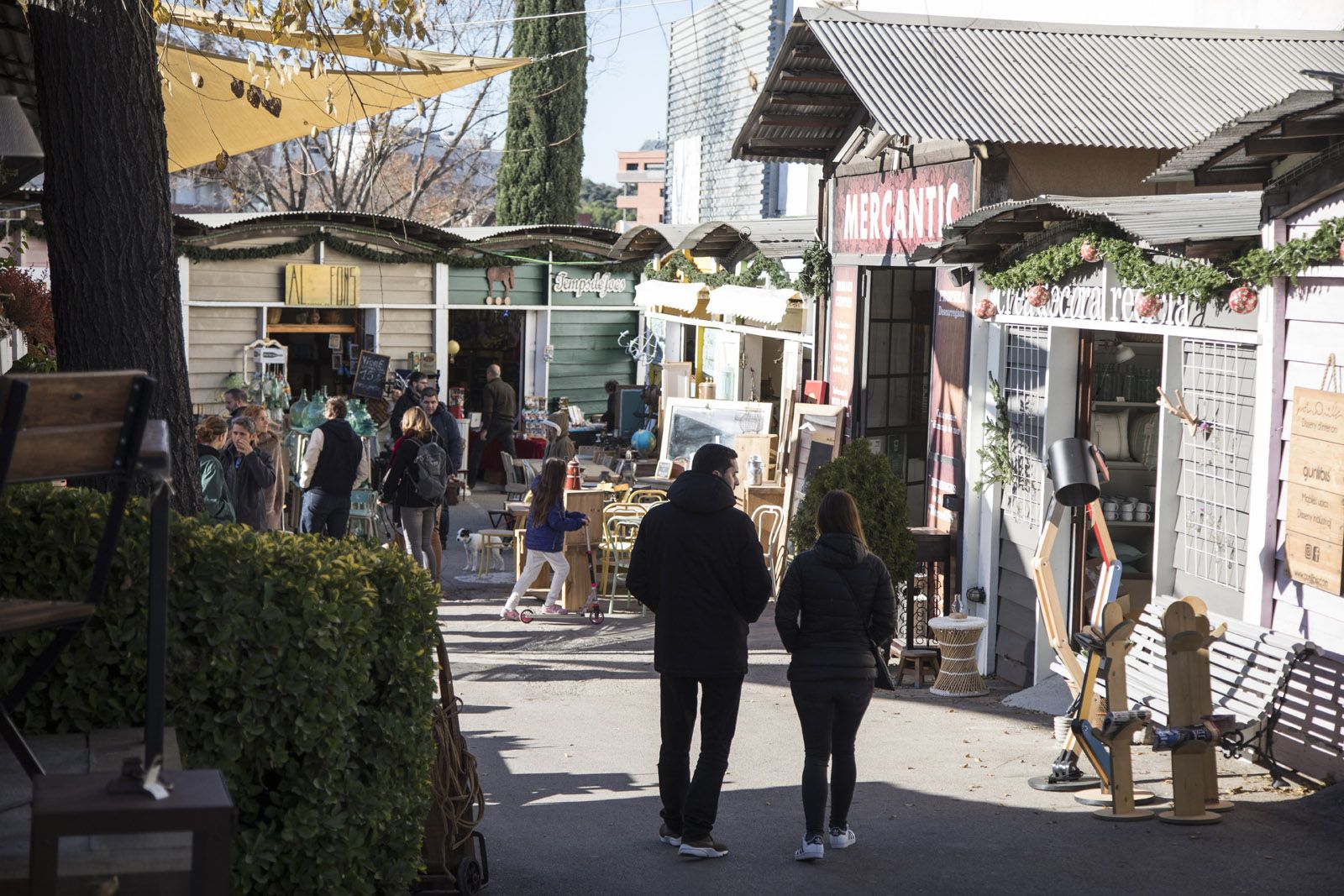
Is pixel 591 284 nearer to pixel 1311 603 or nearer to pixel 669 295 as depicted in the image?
pixel 669 295

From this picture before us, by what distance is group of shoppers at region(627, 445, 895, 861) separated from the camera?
20.2 feet

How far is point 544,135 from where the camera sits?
27.7 m

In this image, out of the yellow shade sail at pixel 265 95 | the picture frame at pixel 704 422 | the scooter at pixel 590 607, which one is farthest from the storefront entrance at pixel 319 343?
the yellow shade sail at pixel 265 95

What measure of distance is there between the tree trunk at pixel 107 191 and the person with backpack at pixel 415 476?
631 cm

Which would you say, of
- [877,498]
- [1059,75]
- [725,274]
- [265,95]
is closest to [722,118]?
[725,274]

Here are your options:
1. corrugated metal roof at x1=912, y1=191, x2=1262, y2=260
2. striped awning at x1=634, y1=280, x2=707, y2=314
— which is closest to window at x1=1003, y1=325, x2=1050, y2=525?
corrugated metal roof at x1=912, y1=191, x2=1262, y2=260

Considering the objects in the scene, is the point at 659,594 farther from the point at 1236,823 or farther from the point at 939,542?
the point at 939,542

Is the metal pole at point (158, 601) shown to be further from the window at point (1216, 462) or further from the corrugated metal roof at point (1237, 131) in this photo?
the window at point (1216, 462)

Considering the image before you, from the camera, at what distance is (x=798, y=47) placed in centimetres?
1198

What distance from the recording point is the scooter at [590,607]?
12211mm

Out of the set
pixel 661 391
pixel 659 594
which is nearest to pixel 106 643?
pixel 659 594

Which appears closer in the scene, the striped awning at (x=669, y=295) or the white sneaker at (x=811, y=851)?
the white sneaker at (x=811, y=851)

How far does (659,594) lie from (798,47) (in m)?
6.97

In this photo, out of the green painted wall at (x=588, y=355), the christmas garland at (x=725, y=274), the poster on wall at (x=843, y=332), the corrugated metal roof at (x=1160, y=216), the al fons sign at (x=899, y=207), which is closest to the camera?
the corrugated metal roof at (x=1160, y=216)
